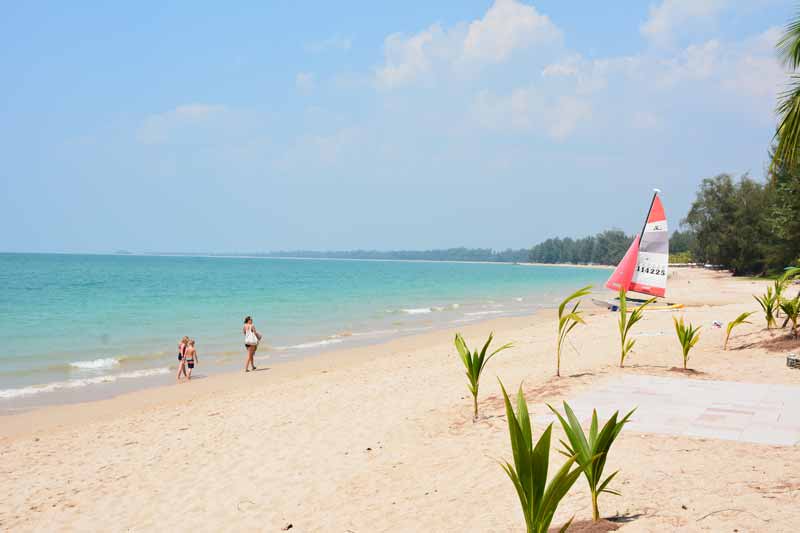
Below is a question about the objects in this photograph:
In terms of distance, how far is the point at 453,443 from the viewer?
5832 millimetres

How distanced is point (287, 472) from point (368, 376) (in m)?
5.25

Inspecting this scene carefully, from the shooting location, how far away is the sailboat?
20500 millimetres

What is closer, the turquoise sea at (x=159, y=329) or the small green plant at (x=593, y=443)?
the small green plant at (x=593, y=443)

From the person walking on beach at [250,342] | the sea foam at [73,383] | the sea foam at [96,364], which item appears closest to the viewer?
the sea foam at [73,383]

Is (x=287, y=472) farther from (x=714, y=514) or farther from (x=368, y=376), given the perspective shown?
(x=368, y=376)

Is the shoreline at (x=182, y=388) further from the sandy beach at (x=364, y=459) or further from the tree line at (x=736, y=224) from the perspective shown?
the tree line at (x=736, y=224)

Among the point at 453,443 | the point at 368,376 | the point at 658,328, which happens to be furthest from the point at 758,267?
the point at 453,443

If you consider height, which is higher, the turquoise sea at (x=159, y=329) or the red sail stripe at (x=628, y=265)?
the red sail stripe at (x=628, y=265)

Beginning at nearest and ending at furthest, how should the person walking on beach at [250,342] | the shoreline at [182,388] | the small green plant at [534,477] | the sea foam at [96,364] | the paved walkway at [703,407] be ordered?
the small green plant at [534,477] → the paved walkway at [703,407] → the shoreline at [182,388] → the person walking on beach at [250,342] → the sea foam at [96,364]

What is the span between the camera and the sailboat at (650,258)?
20.5 meters

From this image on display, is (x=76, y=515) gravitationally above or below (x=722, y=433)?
below

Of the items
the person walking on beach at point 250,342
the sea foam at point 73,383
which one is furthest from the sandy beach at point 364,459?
the person walking on beach at point 250,342

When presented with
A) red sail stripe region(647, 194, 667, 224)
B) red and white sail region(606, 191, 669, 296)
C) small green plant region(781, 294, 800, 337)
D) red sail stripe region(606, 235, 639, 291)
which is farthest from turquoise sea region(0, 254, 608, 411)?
small green plant region(781, 294, 800, 337)

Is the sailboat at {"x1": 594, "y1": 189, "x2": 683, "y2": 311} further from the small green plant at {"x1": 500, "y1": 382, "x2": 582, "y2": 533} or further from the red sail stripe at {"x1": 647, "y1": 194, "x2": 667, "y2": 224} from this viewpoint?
the small green plant at {"x1": 500, "y1": 382, "x2": 582, "y2": 533}
